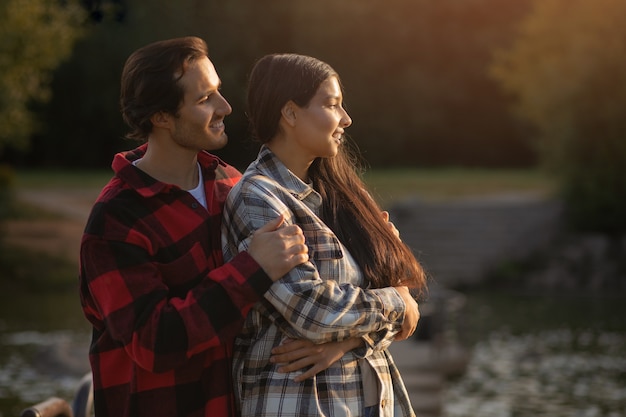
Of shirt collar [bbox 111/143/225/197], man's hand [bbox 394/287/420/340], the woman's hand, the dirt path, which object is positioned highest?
the dirt path

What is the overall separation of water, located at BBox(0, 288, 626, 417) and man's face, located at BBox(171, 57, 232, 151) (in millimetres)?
7529

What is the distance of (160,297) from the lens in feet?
9.38

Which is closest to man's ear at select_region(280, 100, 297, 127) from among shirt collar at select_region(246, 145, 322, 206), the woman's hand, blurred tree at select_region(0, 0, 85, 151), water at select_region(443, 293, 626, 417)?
shirt collar at select_region(246, 145, 322, 206)

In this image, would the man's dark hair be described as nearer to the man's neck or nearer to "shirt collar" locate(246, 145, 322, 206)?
the man's neck

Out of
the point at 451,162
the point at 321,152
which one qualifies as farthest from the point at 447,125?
the point at 321,152

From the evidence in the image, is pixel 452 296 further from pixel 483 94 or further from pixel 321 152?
pixel 483 94

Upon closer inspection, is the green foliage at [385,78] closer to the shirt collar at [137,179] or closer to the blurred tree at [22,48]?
the blurred tree at [22,48]

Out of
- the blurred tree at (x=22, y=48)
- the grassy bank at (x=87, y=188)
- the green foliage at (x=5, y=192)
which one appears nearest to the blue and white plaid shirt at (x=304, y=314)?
the grassy bank at (x=87, y=188)

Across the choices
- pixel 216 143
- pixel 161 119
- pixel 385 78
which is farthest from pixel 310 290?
pixel 385 78

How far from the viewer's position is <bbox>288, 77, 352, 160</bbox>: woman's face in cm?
306

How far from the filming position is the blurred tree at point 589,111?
23.1 meters

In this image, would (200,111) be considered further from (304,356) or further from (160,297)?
(304,356)

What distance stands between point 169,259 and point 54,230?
2101 cm

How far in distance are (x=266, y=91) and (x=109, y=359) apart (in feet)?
2.48
